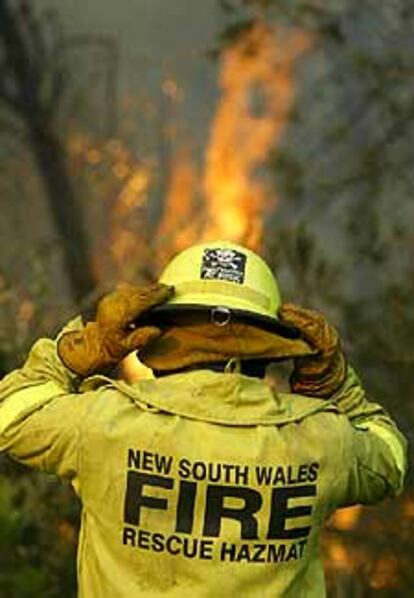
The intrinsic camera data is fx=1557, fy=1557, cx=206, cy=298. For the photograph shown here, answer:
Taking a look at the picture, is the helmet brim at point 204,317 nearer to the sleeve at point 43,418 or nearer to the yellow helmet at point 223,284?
A: the yellow helmet at point 223,284

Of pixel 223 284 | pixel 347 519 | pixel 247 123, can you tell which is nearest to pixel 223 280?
pixel 223 284

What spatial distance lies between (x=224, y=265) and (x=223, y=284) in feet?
0.18

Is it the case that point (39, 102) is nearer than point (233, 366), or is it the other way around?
point (233, 366)

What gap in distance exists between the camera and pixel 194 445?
299 centimetres

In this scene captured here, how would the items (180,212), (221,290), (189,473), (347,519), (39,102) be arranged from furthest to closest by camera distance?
(39,102) < (180,212) < (347,519) < (221,290) < (189,473)

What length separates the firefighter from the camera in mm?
2998

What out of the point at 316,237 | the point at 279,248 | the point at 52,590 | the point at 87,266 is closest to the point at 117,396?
the point at 52,590

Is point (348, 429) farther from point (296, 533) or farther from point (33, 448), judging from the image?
point (33, 448)

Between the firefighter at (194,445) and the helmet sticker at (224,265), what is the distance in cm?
2

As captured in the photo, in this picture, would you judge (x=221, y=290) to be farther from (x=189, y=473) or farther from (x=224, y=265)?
(x=189, y=473)

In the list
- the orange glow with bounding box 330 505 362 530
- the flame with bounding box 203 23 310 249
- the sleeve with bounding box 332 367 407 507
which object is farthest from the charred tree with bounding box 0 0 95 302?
Answer: the sleeve with bounding box 332 367 407 507

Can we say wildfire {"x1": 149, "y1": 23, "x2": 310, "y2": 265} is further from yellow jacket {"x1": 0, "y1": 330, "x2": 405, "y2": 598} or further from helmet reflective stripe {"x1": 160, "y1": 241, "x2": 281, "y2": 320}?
yellow jacket {"x1": 0, "y1": 330, "x2": 405, "y2": 598}

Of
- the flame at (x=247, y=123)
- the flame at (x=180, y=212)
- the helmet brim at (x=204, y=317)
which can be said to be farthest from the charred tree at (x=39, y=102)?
the helmet brim at (x=204, y=317)

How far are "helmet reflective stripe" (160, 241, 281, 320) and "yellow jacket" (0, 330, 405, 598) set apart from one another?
0.16 m
